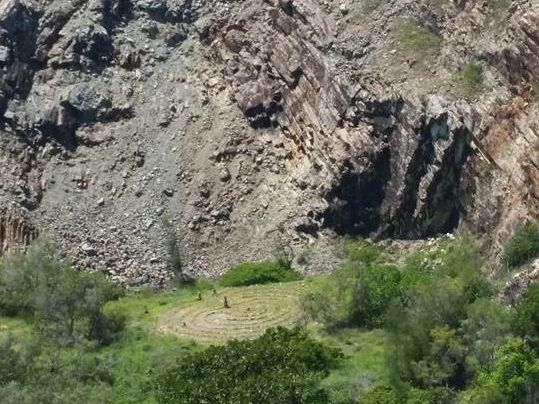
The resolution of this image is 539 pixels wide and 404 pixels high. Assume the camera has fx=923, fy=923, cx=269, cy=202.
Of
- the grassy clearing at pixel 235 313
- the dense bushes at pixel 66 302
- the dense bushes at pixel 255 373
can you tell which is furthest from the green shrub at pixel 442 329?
the dense bushes at pixel 66 302

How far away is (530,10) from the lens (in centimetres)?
6056

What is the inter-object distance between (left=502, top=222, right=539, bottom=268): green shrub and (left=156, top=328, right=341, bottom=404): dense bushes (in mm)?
13030

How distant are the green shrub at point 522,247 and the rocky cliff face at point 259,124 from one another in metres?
2.78

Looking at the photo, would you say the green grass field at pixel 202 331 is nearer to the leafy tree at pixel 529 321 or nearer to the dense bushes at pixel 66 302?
the dense bushes at pixel 66 302

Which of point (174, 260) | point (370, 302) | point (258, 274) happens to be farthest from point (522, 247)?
point (174, 260)

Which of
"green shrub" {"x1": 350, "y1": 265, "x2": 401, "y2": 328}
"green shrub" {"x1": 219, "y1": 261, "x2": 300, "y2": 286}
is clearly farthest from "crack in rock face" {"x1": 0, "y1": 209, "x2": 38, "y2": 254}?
"green shrub" {"x1": 350, "y1": 265, "x2": 401, "y2": 328}

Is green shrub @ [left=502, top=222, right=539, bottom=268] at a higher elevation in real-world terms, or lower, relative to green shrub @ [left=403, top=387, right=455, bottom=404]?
higher

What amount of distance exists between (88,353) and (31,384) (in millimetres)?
8914

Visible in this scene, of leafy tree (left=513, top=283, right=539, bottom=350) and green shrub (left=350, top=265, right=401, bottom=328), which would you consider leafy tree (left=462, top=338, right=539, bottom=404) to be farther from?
green shrub (left=350, top=265, right=401, bottom=328)

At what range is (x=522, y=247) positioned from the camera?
175 ft

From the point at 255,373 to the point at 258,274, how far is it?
63.3 ft

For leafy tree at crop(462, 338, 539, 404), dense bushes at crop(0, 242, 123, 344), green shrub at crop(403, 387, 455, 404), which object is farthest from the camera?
dense bushes at crop(0, 242, 123, 344)

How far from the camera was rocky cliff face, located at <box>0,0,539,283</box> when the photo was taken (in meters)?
62.2

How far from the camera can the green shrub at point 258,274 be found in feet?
207
